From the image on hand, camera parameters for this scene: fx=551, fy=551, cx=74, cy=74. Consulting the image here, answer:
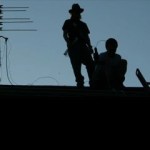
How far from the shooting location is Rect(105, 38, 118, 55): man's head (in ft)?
27.2

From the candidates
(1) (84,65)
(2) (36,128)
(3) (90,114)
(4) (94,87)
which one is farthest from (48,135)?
(1) (84,65)

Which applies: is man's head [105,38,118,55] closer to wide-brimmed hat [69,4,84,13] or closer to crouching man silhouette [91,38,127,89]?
crouching man silhouette [91,38,127,89]

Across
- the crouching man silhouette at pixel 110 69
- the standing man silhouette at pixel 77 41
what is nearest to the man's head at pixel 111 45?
the crouching man silhouette at pixel 110 69

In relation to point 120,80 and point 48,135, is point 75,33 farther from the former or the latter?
point 48,135

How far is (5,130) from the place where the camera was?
→ 23.2 ft

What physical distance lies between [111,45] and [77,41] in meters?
1.15

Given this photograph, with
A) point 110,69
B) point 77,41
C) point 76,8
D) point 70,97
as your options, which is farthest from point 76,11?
point 70,97

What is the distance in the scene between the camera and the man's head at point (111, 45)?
8.28 metres

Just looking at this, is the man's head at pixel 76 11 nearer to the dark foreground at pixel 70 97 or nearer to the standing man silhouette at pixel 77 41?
the standing man silhouette at pixel 77 41

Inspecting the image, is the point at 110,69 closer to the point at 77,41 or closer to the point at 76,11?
the point at 77,41

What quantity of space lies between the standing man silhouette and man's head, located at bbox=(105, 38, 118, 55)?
Answer: 91 cm

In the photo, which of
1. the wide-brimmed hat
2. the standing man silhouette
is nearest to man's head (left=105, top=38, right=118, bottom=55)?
the standing man silhouette

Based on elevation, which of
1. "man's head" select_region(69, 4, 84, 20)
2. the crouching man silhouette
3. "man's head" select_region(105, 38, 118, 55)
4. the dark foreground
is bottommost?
the dark foreground

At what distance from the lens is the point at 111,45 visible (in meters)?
8.32
